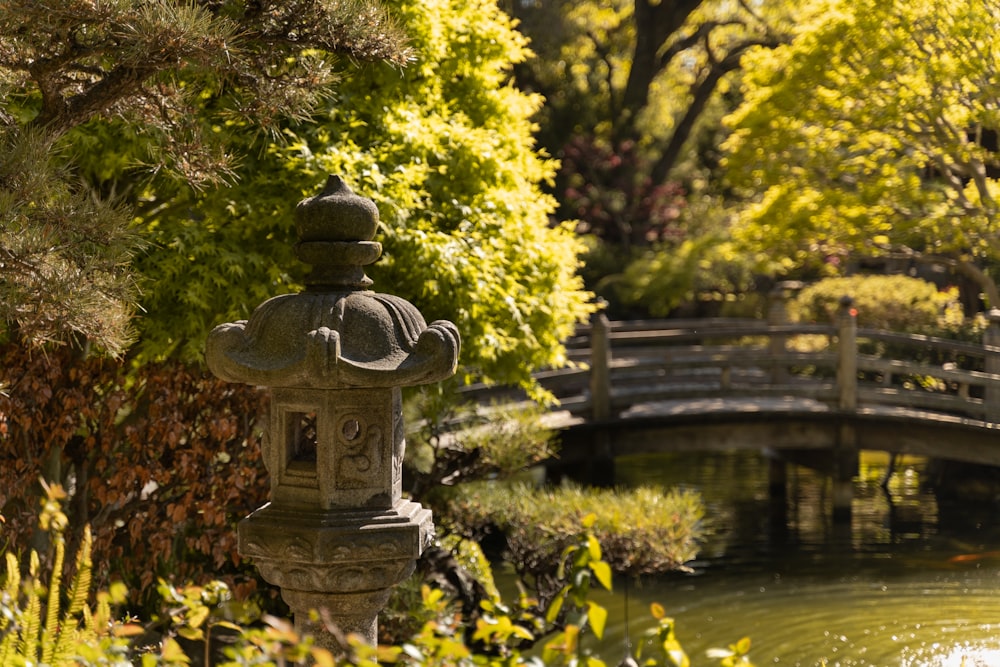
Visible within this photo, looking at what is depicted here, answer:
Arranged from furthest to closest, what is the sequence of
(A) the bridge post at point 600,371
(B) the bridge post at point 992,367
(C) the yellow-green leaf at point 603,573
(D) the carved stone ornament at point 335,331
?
(A) the bridge post at point 600,371, (B) the bridge post at point 992,367, (D) the carved stone ornament at point 335,331, (C) the yellow-green leaf at point 603,573

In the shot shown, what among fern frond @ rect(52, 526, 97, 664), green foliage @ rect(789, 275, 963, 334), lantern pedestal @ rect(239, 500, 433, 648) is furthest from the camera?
green foliage @ rect(789, 275, 963, 334)

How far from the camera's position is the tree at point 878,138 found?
1530cm

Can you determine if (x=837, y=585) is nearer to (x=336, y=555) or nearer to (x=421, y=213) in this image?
(x=421, y=213)

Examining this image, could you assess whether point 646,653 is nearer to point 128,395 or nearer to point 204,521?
point 204,521

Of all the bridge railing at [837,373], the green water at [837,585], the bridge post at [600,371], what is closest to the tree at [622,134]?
the bridge railing at [837,373]

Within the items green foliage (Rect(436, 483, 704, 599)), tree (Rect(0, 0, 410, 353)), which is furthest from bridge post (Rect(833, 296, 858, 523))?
tree (Rect(0, 0, 410, 353))

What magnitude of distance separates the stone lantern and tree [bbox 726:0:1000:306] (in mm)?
11239

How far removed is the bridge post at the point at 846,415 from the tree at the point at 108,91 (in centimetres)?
→ 1013

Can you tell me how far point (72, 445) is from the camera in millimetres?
9148

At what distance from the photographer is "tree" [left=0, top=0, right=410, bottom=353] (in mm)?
6203

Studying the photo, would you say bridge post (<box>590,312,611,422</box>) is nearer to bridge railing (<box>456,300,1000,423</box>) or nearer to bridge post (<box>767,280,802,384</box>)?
bridge railing (<box>456,300,1000,423</box>)

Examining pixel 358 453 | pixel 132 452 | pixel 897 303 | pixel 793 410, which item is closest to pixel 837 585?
pixel 793 410

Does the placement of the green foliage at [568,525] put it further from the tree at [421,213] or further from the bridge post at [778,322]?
the bridge post at [778,322]

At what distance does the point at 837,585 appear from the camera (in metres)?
13.5
